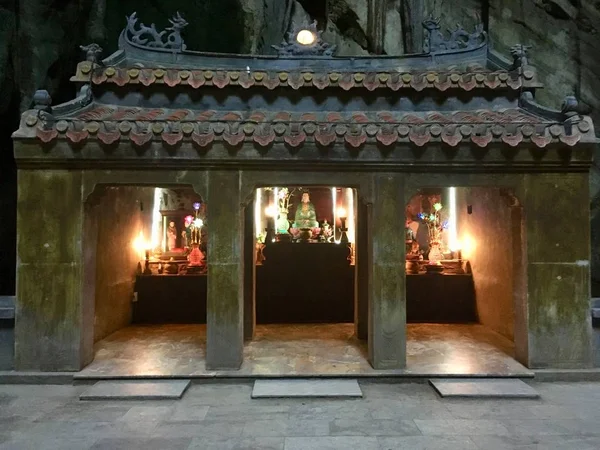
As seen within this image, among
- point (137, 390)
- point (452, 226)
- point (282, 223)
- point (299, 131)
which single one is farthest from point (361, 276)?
point (137, 390)

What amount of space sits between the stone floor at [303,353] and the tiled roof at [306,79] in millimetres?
4838

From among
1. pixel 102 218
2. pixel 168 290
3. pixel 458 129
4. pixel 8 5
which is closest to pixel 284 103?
pixel 458 129

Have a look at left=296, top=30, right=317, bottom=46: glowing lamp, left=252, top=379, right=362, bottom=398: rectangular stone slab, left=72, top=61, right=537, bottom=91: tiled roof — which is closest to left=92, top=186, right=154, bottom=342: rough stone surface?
left=72, top=61, right=537, bottom=91: tiled roof

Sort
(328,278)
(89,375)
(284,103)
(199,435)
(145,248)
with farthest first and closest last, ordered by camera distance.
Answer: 1. (145,248)
2. (328,278)
3. (284,103)
4. (89,375)
5. (199,435)

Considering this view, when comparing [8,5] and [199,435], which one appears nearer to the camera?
[199,435]

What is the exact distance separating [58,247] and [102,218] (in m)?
2.41

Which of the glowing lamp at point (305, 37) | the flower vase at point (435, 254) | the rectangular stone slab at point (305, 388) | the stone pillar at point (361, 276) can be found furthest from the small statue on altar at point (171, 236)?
the flower vase at point (435, 254)

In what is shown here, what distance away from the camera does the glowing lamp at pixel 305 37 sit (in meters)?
9.24

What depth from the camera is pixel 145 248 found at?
11438 millimetres

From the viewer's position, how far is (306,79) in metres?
7.97

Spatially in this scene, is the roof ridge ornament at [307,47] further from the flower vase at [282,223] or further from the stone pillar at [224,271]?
the flower vase at [282,223]

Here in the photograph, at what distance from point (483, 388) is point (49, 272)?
21.9 ft

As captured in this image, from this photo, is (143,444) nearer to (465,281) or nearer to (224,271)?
(224,271)

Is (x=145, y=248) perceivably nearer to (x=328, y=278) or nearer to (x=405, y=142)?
(x=328, y=278)
